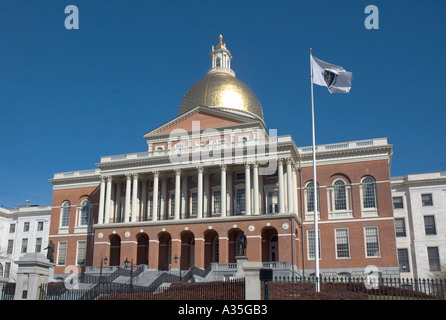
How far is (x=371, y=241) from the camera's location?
49.1m

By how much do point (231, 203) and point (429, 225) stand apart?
26.7m

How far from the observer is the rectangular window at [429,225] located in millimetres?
62500

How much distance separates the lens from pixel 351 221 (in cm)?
5003

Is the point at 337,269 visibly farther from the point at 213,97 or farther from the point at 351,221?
the point at 213,97

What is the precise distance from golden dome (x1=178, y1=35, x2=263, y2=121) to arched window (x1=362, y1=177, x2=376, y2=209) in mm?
16104

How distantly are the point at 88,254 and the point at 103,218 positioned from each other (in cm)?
503

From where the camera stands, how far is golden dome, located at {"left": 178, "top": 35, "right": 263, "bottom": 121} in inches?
2396

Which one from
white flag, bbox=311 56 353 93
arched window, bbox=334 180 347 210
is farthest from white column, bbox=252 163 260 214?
white flag, bbox=311 56 353 93

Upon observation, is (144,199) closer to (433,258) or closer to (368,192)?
(368,192)

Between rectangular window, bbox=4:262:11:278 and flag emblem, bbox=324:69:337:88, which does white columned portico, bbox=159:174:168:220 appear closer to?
flag emblem, bbox=324:69:337:88

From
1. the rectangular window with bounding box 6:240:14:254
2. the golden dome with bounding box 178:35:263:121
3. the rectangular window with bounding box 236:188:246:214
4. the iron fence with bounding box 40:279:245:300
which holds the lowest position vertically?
the iron fence with bounding box 40:279:245:300

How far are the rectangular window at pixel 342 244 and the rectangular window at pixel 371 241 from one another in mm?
1871

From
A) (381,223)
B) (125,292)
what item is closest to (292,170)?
(381,223)
